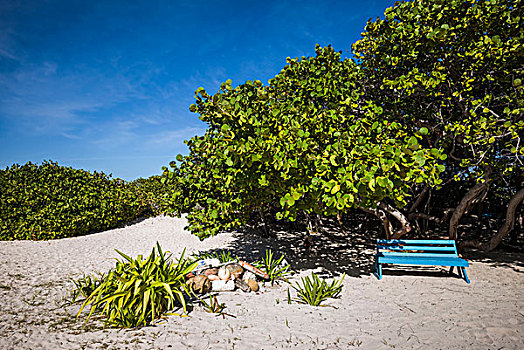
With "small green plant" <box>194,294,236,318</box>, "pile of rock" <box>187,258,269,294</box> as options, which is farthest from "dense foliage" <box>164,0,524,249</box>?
"small green plant" <box>194,294,236,318</box>

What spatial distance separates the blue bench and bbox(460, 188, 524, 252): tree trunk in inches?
66.1

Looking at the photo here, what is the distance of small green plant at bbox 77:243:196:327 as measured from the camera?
3.86 metres

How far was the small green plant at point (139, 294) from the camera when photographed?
152 inches

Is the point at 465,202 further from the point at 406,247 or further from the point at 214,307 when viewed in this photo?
the point at 214,307

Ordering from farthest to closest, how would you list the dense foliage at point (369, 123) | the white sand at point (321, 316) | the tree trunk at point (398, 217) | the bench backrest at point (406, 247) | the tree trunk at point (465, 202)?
the tree trunk at point (398, 217), the tree trunk at point (465, 202), the bench backrest at point (406, 247), the dense foliage at point (369, 123), the white sand at point (321, 316)

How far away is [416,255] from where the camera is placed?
20.1 feet

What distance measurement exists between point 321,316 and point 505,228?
560 centimetres

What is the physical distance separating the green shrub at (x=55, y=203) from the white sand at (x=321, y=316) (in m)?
2.96

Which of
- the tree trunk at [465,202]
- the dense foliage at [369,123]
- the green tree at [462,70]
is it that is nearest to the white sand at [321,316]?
the tree trunk at [465,202]

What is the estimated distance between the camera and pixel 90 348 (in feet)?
10.8

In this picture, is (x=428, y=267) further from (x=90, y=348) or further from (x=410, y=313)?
(x=90, y=348)

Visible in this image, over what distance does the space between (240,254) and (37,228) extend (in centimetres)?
689

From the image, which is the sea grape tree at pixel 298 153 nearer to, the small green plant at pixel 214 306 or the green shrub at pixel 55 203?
the small green plant at pixel 214 306

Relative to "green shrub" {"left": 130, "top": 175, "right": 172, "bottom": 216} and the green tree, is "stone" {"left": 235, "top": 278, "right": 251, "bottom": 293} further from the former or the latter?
"green shrub" {"left": 130, "top": 175, "right": 172, "bottom": 216}
